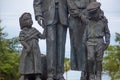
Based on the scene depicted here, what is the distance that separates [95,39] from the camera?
12.2m

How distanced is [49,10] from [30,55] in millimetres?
1180

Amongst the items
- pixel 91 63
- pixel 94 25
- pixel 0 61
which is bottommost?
Answer: pixel 0 61

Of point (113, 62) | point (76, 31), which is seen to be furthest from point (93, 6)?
point (113, 62)

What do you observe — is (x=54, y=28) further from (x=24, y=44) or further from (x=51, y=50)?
(x=24, y=44)

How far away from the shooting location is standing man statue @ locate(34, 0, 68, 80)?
12531 mm

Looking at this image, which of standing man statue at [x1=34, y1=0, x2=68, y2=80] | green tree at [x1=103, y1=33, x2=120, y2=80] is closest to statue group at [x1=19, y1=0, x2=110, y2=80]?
standing man statue at [x1=34, y1=0, x2=68, y2=80]

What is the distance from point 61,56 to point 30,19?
1.13 meters

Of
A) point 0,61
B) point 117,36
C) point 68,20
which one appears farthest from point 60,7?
point 117,36

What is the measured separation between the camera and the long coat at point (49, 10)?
12.6m

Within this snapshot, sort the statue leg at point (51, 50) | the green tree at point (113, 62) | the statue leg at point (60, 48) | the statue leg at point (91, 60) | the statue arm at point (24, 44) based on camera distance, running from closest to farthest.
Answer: the statue leg at point (91, 60) → the statue arm at point (24, 44) → the statue leg at point (51, 50) → the statue leg at point (60, 48) → the green tree at point (113, 62)

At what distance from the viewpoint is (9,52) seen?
36.8 metres

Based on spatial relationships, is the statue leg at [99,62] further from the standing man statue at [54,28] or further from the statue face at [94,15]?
the standing man statue at [54,28]

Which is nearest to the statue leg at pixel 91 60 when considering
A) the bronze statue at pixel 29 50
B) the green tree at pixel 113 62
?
the bronze statue at pixel 29 50

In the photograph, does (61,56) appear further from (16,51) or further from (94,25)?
(16,51)
